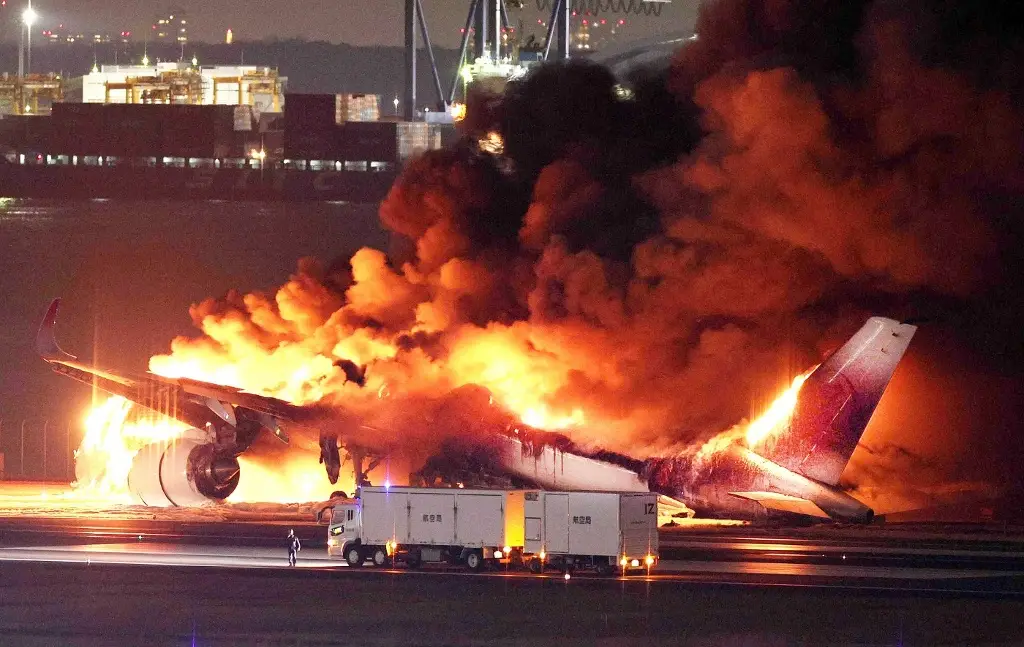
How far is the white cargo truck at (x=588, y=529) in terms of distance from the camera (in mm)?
44312

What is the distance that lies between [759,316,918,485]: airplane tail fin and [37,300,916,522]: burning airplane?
0.11ft

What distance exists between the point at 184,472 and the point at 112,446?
28.6 ft

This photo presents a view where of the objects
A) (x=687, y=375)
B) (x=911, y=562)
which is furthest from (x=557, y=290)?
(x=911, y=562)

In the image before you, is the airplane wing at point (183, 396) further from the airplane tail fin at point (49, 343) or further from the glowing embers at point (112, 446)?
the glowing embers at point (112, 446)

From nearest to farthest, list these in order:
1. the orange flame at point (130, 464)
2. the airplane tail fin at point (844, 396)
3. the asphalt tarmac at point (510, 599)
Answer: the asphalt tarmac at point (510, 599) < the airplane tail fin at point (844, 396) < the orange flame at point (130, 464)

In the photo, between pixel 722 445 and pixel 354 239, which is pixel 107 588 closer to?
pixel 722 445

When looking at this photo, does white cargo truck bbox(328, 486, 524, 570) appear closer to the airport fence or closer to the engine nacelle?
the engine nacelle

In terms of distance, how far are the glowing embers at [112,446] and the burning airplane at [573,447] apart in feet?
8.41

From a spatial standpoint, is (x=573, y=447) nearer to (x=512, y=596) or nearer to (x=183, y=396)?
(x=183, y=396)

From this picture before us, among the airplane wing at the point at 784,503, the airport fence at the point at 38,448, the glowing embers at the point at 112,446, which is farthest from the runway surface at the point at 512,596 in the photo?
the airport fence at the point at 38,448

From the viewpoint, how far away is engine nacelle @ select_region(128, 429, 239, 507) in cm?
6588

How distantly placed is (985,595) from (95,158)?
158 m

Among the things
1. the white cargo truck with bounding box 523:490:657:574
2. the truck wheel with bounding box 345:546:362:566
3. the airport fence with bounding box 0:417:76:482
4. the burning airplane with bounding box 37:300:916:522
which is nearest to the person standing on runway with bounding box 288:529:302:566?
the truck wheel with bounding box 345:546:362:566

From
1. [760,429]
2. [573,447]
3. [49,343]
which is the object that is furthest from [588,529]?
[49,343]
